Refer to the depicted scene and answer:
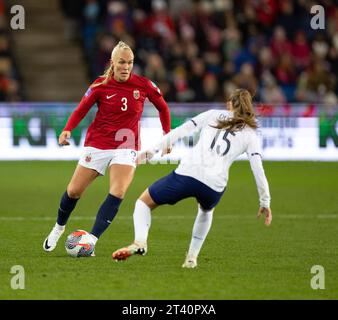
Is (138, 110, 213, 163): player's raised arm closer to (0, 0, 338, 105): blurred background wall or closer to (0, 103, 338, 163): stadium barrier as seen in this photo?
(0, 103, 338, 163): stadium barrier

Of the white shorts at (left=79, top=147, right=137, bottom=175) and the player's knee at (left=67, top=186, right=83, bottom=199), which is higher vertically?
the white shorts at (left=79, top=147, right=137, bottom=175)

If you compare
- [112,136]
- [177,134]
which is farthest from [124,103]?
[177,134]

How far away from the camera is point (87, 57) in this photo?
982 inches

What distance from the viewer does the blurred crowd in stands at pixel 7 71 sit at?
72.9 ft

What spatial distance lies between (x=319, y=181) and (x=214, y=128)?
9.11 m

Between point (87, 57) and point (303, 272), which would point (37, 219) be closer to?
point (303, 272)

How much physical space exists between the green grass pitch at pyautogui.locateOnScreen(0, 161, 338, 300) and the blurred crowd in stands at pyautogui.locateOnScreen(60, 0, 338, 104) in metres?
4.81

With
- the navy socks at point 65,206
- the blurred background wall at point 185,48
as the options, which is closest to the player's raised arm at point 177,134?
the navy socks at point 65,206

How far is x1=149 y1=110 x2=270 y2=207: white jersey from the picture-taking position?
350 inches

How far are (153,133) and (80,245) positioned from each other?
9.90m

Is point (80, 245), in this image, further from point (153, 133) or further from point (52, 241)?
point (153, 133)

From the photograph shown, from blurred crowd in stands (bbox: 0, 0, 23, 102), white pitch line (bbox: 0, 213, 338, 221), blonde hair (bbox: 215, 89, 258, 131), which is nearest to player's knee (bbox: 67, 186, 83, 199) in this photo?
blonde hair (bbox: 215, 89, 258, 131)
